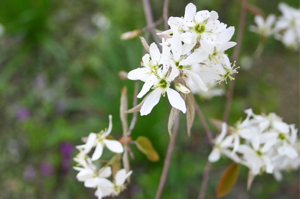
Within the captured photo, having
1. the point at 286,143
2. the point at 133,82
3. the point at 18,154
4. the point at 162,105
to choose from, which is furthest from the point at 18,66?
the point at 286,143

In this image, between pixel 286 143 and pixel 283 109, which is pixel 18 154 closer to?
pixel 286 143

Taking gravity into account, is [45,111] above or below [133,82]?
below

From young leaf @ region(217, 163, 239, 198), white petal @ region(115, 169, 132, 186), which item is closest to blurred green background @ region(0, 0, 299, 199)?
young leaf @ region(217, 163, 239, 198)

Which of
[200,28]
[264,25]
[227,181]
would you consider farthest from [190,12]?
[264,25]

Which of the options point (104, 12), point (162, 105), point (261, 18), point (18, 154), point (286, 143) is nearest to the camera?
point (286, 143)

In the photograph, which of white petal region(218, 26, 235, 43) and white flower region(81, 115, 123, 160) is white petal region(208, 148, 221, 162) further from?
white petal region(218, 26, 235, 43)

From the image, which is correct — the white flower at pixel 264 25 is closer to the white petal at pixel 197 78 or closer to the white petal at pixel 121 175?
the white petal at pixel 197 78

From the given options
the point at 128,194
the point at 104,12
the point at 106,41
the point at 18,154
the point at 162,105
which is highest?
the point at 104,12
